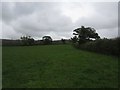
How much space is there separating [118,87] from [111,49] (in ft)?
49.0

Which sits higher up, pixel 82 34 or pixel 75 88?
pixel 82 34

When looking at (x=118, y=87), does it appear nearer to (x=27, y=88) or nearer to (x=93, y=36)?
(x=27, y=88)

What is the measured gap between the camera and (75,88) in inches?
251

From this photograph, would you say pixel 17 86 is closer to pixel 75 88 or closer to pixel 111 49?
pixel 75 88

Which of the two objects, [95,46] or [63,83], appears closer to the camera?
[63,83]

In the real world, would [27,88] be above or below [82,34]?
below

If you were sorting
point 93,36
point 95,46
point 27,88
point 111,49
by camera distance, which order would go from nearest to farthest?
point 27,88 → point 111,49 → point 95,46 → point 93,36

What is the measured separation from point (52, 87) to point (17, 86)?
136cm

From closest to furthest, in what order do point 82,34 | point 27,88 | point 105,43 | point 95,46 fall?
point 27,88 < point 105,43 < point 95,46 < point 82,34

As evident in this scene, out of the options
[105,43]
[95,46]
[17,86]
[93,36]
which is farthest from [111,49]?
[93,36]

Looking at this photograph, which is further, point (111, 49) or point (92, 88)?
point (111, 49)

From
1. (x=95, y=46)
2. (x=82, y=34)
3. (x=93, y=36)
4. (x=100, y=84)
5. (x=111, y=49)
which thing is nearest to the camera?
(x=100, y=84)

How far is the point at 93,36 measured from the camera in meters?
63.3

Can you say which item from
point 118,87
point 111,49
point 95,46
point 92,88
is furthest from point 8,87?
point 95,46
